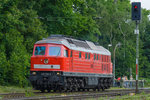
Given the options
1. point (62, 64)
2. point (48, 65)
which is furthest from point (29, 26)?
point (62, 64)

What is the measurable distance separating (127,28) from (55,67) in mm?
45664

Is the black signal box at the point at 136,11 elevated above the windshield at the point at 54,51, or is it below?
above

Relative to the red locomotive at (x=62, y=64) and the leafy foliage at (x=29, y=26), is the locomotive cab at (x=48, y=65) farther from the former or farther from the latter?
the leafy foliage at (x=29, y=26)

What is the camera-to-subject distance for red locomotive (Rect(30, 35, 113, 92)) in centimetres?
2817

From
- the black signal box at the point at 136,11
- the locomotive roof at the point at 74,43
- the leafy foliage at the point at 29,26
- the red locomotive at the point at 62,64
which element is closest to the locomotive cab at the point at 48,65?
the red locomotive at the point at 62,64

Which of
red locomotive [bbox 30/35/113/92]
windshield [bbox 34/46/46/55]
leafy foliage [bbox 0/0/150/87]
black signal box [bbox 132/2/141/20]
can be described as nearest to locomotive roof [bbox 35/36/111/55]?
red locomotive [bbox 30/35/113/92]

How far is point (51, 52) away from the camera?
94.0 ft

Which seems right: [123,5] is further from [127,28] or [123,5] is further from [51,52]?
[51,52]

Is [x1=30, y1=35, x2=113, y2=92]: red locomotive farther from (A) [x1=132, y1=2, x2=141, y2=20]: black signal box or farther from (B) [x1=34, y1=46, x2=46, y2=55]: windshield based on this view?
(A) [x1=132, y1=2, x2=141, y2=20]: black signal box

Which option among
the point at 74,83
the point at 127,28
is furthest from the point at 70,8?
the point at 127,28

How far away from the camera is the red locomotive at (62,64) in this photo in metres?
28.2

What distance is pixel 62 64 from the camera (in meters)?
28.3

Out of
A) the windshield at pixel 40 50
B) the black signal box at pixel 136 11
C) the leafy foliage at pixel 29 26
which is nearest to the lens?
the black signal box at pixel 136 11

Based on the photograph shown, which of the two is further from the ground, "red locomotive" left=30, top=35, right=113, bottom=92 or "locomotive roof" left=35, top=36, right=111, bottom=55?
"locomotive roof" left=35, top=36, right=111, bottom=55
